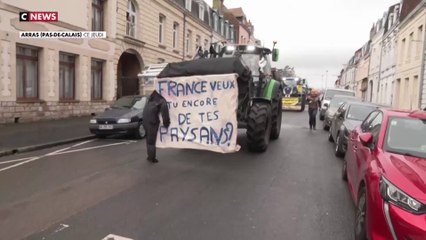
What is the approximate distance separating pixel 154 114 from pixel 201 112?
100 centimetres

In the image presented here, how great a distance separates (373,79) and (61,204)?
43.2 meters

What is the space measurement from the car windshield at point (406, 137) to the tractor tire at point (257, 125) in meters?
3.94

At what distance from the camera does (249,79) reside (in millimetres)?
8844

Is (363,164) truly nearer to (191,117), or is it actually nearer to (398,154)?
(398,154)

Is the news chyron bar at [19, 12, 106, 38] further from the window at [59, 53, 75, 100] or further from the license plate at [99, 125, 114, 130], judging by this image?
the license plate at [99, 125, 114, 130]

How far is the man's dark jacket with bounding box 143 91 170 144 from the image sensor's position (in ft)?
26.3

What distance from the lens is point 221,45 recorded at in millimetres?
11391

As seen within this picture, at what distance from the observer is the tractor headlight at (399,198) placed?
3121 mm

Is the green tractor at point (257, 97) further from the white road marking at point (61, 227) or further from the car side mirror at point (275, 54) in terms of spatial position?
the white road marking at point (61, 227)

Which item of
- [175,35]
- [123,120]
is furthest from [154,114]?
[175,35]

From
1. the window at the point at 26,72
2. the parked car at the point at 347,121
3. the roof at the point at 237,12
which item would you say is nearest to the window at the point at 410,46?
the parked car at the point at 347,121

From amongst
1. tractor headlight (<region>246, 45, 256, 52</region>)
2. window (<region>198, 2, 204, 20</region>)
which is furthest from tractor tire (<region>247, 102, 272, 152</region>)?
window (<region>198, 2, 204, 20</region>)

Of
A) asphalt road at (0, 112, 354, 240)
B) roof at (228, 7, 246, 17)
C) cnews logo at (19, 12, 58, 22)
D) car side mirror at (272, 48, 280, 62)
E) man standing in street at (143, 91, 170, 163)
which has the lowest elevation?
asphalt road at (0, 112, 354, 240)

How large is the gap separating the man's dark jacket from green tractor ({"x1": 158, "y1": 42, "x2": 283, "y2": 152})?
659mm
